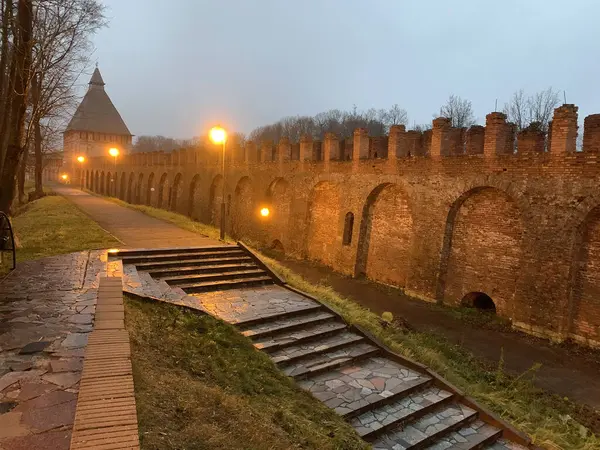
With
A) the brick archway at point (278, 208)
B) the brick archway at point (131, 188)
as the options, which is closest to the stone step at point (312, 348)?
the brick archway at point (278, 208)

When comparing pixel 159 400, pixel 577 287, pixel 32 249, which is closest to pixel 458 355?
pixel 577 287

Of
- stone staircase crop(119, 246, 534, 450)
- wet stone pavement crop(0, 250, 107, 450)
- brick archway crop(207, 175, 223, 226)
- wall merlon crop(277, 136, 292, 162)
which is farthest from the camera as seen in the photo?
brick archway crop(207, 175, 223, 226)

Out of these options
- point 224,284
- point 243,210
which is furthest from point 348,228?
point 224,284

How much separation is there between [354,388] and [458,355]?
3622 millimetres

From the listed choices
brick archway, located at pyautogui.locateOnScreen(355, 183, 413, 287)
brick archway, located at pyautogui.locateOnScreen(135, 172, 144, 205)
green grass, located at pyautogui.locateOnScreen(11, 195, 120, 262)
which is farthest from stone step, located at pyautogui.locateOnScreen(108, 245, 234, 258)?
brick archway, located at pyautogui.locateOnScreen(135, 172, 144, 205)

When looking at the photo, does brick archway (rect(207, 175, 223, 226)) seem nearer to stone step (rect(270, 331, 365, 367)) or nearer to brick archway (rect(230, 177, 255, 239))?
brick archway (rect(230, 177, 255, 239))

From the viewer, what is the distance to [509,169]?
12.2m

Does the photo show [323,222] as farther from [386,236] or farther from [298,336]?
[298,336]

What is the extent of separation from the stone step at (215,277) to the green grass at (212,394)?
266 centimetres

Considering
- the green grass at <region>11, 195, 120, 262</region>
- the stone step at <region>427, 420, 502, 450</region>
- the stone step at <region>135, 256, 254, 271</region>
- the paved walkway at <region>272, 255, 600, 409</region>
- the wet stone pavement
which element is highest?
the green grass at <region>11, 195, 120, 262</region>

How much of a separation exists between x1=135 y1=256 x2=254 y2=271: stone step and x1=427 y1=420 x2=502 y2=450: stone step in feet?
23.2

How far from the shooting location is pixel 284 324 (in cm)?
871

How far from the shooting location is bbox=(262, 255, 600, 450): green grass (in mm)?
7008

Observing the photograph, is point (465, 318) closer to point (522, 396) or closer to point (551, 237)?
point (551, 237)
